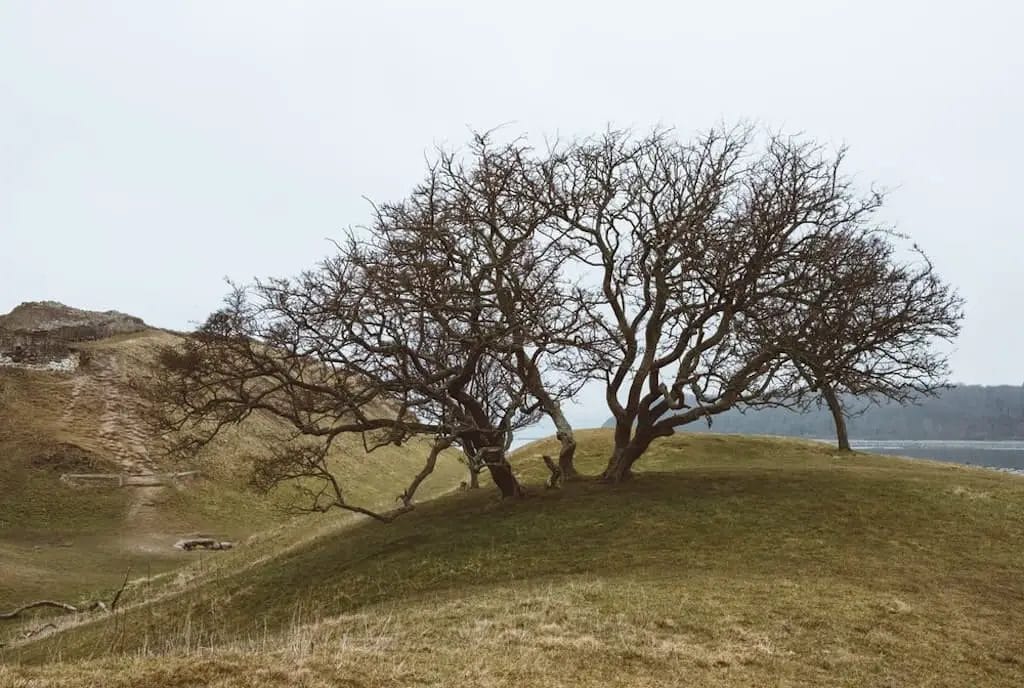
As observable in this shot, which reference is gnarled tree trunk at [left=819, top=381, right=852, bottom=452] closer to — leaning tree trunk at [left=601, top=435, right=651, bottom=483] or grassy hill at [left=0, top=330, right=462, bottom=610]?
leaning tree trunk at [left=601, top=435, right=651, bottom=483]

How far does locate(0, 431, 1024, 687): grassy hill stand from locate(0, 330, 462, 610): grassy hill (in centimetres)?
674

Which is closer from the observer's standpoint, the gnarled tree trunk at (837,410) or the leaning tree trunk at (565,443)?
the leaning tree trunk at (565,443)

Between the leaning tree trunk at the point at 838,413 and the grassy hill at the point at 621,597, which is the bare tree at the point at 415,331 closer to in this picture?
the grassy hill at the point at 621,597

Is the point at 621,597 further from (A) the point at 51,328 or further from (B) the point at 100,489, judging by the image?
(A) the point at 51,328

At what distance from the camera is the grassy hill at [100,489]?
3153 centimetres

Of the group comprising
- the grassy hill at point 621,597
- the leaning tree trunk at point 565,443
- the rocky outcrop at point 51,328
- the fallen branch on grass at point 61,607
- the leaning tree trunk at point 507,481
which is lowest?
the fallen branch on grass at point 61,607

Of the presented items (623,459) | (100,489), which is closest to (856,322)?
(623,459)

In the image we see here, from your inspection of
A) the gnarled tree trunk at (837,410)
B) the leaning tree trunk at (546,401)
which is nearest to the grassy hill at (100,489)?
the leaning tree trunk at (546,401)

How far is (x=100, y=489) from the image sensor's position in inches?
1645

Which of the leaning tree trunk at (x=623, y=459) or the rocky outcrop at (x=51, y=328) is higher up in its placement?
the rocky outcrop at (x=51, y=328)

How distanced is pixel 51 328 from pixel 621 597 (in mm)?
68026

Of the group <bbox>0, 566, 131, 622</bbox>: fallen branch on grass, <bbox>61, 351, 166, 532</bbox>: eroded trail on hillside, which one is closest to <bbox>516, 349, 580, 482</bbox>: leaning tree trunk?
<bbox>0, 566, 131, 622</bbox>: fallen branch on grass

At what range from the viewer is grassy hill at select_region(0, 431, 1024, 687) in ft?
28.9

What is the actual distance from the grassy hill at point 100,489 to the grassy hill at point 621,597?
6741mm
